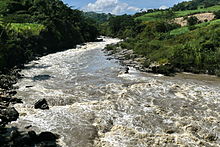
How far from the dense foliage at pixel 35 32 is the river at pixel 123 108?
7387 mm

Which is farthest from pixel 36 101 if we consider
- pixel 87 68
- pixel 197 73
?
pixel 197 73

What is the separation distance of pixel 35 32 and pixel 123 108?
37.0 metres

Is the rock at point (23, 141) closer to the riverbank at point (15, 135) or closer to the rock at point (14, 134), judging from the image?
the riverbank at point (15, 135)

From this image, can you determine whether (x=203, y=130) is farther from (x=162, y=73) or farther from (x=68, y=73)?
(x=68, y=73)

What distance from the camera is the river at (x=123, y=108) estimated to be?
16016 millimetres

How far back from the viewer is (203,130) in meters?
17.0

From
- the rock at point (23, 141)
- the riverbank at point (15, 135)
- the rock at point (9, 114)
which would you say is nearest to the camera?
the rock at point (23, 141)

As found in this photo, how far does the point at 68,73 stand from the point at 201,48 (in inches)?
779

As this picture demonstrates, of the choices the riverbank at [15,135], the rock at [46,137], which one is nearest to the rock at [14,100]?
the riverbank at [15,135]

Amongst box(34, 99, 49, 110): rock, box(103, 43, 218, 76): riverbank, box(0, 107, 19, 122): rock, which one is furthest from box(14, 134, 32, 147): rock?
box(103, 43, 218, 76): riverbank

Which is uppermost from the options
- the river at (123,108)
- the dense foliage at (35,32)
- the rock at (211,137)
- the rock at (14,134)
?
the dense foliage at (35,32)

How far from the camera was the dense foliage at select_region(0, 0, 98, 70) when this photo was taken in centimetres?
3712

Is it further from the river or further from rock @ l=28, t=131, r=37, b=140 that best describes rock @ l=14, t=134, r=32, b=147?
the river

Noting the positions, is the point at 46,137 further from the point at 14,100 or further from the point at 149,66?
the point at 149,66
